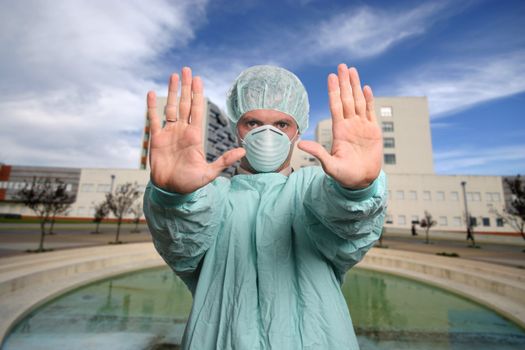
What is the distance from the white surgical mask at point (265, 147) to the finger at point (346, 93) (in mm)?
500

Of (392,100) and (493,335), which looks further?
(392,100)

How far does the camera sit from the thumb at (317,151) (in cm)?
110

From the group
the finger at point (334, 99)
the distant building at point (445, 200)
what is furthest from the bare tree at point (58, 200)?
the distant building at point (445, 200)

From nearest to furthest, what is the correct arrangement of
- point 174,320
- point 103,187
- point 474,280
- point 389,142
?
point 174,320 → point 474,280 → point 103,187 → point 389,142

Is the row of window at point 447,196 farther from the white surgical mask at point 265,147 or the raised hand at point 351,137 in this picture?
the raised hand at point 351,137

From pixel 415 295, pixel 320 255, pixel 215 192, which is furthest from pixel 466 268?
pixel 215 192

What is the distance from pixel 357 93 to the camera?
1.33m

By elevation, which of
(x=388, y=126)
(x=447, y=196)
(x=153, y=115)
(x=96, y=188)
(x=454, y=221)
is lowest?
(x=454, y=221)

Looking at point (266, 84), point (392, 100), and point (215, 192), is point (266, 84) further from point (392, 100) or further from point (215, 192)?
point (392, 100)

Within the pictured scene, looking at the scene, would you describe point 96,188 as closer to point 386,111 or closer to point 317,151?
point 317,151

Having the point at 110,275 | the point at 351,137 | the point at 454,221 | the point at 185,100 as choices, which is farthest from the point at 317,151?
the point at 454,221

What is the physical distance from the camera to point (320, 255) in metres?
1.53

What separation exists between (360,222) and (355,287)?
23.6ft

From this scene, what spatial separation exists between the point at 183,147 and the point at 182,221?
14.0 inches
